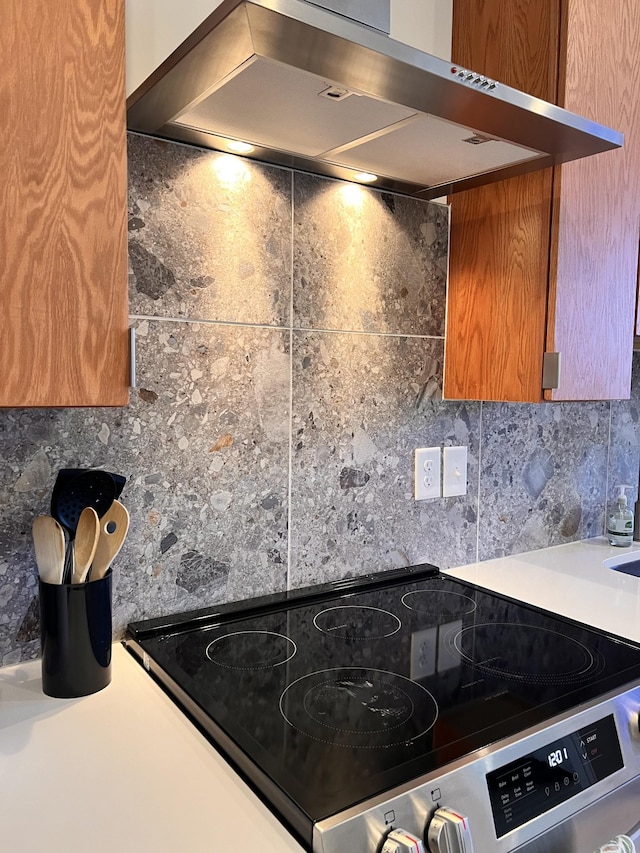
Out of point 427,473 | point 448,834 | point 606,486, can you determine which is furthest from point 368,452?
point 606,486

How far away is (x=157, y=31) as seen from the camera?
3.58 ft

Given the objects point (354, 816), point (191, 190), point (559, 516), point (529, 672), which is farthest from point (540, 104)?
point (559, 516)

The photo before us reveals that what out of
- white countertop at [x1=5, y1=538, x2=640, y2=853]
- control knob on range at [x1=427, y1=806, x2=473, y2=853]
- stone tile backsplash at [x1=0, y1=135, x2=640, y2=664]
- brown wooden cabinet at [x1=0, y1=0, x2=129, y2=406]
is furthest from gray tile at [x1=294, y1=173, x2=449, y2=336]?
control knob on range at [x1=427, y1=806, x2=473, y2=853]

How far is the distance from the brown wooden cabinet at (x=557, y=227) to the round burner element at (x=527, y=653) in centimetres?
47

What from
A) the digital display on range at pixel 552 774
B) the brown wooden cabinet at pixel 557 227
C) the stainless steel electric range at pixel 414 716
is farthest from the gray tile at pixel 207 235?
the digital display on range at pixel 552 774

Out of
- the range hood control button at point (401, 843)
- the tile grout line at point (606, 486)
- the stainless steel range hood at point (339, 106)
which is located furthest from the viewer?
the tile grout line at point (606, 486)

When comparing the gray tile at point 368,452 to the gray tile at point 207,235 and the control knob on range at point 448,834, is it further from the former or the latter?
the control knob on range at point 448,834

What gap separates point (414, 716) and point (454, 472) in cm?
77

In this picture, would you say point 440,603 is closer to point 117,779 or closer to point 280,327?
point 280,327

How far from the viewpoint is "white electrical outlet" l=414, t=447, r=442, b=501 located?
1503 mm

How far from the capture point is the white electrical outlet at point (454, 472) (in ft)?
5.09

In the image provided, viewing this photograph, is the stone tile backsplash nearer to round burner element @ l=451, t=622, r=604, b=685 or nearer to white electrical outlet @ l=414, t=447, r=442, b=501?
white electrical outlet @ l=414, t=447, r=442, b=501

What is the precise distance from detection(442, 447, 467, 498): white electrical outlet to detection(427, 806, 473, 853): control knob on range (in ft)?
2.98

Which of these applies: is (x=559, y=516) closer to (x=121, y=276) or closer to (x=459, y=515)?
(x=459, y=515)
